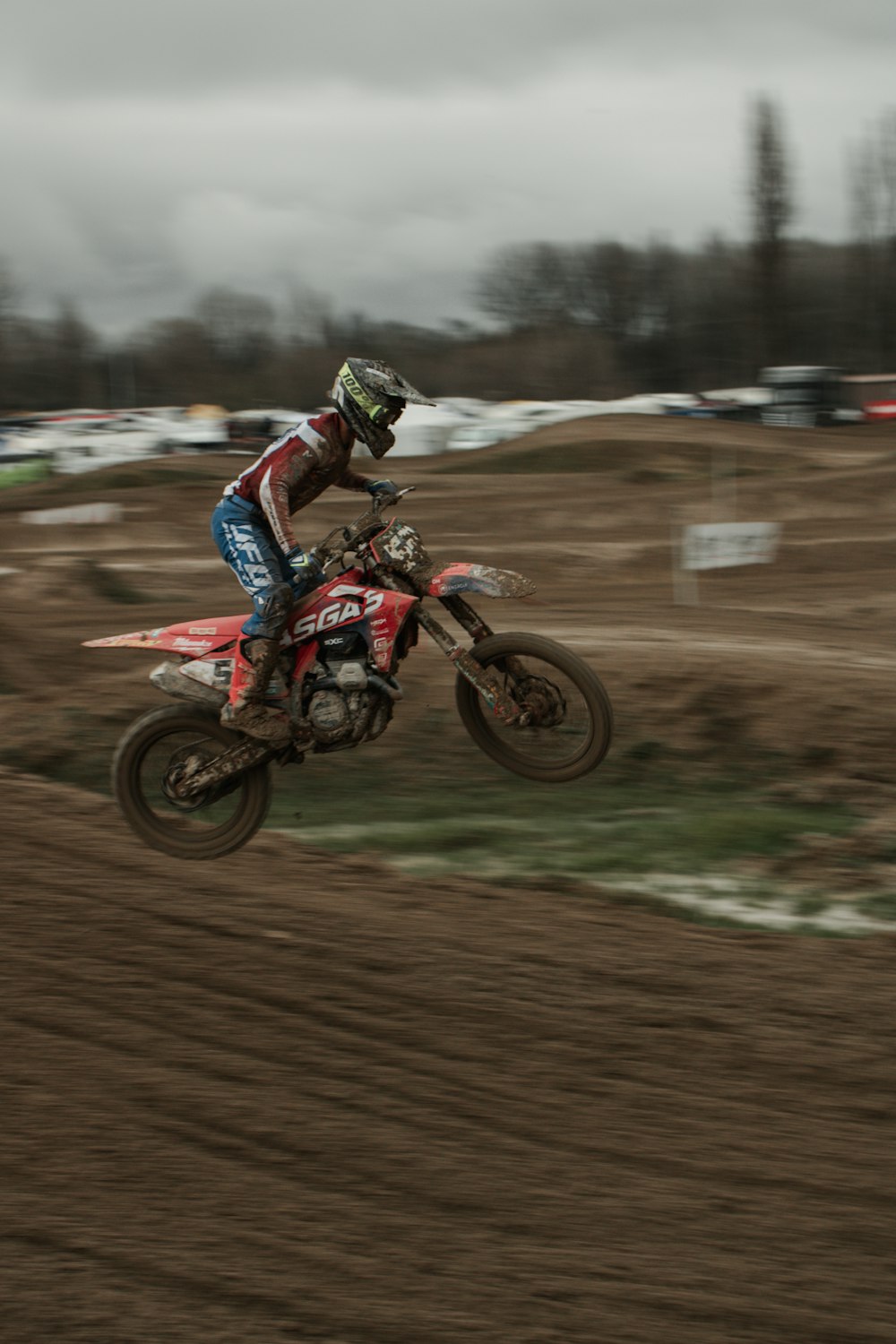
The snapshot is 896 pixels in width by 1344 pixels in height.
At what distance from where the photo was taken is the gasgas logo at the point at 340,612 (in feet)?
19.5

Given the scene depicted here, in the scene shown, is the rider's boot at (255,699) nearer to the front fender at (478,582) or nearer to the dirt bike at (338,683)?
the dirt bike at (338,683)

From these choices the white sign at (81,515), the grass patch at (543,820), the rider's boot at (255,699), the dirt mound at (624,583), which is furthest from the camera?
the white sign at (81,515)

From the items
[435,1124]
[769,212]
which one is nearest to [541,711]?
[435,1124]

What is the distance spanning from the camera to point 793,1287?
303cm

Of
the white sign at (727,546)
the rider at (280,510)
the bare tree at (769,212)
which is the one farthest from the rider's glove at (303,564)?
the bare tree at (769,212)

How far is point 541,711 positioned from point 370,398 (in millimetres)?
1629

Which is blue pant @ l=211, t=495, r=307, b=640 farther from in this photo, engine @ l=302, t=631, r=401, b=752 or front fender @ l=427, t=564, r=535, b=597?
front fender @ l=427, t=564, r=535, b=597

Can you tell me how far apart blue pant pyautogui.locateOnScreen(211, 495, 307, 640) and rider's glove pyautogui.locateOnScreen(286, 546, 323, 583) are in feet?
0.27

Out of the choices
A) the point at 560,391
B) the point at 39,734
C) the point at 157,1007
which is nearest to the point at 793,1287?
the point at 157,1007

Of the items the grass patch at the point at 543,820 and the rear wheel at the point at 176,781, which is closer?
the rear wheel at the point at 176,781

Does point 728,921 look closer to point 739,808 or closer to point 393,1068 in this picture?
point 739,808

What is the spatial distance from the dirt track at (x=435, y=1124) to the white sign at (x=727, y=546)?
9.25 metres

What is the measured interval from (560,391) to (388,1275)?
55.2 meters

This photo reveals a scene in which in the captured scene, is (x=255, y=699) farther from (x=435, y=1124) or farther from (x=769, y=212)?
(x=769, y=212)
